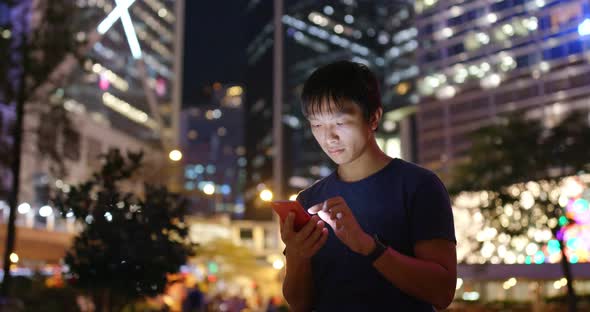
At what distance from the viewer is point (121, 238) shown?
7801 millimetres

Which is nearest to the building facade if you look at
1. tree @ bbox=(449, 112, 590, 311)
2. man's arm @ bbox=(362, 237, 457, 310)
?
tree @ bbox=(449, 112, 590, 311)

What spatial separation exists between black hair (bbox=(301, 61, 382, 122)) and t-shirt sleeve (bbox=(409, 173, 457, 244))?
1.02ft

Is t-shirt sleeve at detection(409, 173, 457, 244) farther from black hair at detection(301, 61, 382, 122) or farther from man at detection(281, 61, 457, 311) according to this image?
black hair at detection(301, 61, 382, 122)

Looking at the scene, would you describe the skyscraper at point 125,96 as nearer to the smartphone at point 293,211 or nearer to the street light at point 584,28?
the smartphone at point 293,211

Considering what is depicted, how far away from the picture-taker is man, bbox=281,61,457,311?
79.7 inches

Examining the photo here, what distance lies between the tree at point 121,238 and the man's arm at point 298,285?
5203 mm

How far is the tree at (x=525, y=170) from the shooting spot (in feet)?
84.2

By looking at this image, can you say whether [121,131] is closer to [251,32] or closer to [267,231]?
[267,231]

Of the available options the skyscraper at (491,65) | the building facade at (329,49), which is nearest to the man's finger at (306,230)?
the skyscraper at (491,65)

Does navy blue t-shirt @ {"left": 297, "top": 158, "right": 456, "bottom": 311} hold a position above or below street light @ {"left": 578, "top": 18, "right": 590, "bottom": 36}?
below

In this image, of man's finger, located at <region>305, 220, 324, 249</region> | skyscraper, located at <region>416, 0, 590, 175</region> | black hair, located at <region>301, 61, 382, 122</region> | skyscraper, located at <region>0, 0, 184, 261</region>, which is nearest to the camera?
man's finger, located at <region>305, 220, 324, 249</region>

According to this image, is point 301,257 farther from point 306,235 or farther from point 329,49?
point 329,49

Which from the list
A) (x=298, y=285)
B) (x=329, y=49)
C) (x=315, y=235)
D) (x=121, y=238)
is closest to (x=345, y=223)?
(x=315, y=235)

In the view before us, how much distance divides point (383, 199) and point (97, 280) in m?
6.61
